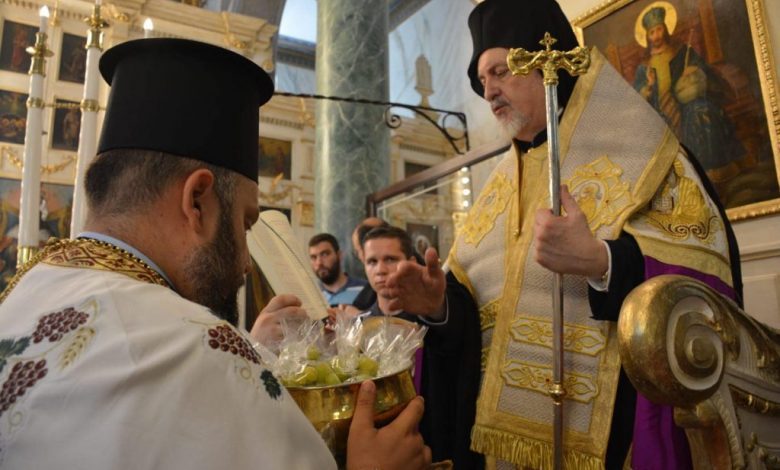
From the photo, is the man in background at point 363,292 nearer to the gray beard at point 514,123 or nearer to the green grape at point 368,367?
the gray beard at point 514,123

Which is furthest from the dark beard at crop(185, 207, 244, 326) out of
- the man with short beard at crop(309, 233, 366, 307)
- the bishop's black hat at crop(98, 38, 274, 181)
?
the man with short beard at crop(309, 233, 366, 307)

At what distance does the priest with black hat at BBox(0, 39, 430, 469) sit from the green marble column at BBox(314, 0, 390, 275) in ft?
19.3

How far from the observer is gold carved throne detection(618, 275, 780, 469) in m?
1.02

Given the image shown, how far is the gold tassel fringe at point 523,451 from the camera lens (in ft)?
6.09

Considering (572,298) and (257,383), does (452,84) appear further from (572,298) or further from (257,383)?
(257,383)

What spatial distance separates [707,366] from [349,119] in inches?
264

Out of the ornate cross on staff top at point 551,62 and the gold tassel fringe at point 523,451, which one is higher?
the ornate cross on staff top at point 551,62

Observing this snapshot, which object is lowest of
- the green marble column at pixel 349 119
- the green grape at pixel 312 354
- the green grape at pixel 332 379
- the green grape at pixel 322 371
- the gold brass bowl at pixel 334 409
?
the gold brass bowl at pixel 334 409

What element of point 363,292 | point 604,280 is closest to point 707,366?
point 604,280

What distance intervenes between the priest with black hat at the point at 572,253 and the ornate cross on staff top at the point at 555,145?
100 mm

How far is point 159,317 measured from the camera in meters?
0.88

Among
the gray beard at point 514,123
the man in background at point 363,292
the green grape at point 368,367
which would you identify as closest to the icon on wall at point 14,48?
the man in background at point 363,292

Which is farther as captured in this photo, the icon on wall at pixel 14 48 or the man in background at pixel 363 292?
the icon on wall at pixel 14 48

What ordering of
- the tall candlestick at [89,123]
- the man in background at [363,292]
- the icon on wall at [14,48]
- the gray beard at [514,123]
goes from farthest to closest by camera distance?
the icon on wall at [14,48] → the man in background at [363,292] → the tall candlestick at [89,123] → the gray beard at [514,123]
